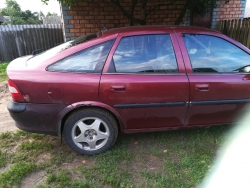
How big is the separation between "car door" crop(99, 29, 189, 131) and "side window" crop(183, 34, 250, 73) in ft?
0.75

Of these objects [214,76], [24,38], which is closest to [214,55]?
[214,76]

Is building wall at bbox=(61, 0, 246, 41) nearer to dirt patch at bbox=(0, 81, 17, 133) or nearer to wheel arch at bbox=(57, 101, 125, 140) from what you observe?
dirt patch at bbox=(0, 81, 17, 133)

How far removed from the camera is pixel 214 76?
2539 mm

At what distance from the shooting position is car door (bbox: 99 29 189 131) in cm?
238

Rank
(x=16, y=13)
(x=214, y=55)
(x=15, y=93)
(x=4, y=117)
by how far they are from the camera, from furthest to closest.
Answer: (x=16, y=13), (x=4, y=117), (x=214, y=55), (x=15, y=93)

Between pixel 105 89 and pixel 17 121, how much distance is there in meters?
1.18

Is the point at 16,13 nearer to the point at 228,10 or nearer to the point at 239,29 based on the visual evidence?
the point at 228,10

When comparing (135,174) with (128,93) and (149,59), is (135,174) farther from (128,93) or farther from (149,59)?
(149,59)

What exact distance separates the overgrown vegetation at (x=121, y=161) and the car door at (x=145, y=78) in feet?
1.60

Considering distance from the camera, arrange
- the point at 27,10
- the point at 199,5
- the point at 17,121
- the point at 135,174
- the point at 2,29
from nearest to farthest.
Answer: the point at 135,174 → the point at 17,121 → the point at 199,5 → the point at 2,29 → the point at 27,10

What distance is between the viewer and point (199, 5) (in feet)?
17.2

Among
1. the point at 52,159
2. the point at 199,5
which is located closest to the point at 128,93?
the point at 52,159

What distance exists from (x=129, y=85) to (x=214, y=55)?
126 centimetres

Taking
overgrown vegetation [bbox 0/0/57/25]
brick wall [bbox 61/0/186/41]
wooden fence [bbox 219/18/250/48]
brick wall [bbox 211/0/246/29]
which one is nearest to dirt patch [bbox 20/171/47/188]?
brick wall [bbox 61/0/186/41]
